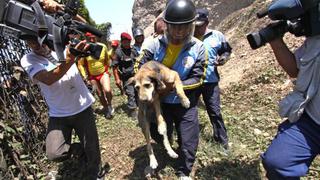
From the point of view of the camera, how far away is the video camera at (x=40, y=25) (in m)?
2.96

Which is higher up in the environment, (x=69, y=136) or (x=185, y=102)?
(x=185, y=102)

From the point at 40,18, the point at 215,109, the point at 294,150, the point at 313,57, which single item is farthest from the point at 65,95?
the point at 313,57

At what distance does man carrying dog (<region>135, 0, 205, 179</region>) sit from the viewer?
4332 millimetres

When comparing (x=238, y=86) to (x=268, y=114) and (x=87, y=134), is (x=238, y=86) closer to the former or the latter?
(x=268, y=114)

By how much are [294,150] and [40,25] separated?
2.15 metres

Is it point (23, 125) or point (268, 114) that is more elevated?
point (268, 114)

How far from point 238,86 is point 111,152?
4080mm

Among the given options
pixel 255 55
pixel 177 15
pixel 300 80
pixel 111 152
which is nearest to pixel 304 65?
pixel 300 80

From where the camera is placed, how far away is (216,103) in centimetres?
556

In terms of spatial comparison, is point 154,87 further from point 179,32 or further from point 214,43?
point 214,43

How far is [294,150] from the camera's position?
3004mm

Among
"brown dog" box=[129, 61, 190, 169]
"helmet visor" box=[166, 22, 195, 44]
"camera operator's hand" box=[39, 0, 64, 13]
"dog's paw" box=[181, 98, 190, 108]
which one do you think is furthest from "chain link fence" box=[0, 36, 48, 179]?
"dog's paw" box=[181, 98, 190, 108]

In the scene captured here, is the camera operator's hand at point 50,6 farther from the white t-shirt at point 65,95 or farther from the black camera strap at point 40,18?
the white t-shirt at point 65,95

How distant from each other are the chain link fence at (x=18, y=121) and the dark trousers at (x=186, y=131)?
1.92 m
